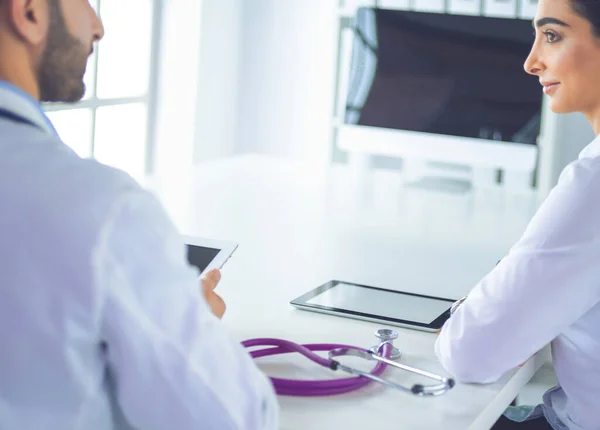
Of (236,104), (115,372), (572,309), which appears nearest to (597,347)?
(572,309)

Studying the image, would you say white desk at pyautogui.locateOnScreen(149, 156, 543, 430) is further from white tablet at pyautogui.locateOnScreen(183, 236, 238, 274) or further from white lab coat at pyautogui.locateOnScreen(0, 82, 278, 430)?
white lab coat at pyautogui.locateOnScreen(0, 82, 278, 430)

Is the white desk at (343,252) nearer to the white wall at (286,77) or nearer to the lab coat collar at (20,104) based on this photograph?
the lab coat collar at (20,104)

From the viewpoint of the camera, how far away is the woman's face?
119 centimetres

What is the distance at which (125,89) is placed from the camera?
3.46 metres

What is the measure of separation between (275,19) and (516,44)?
4.18ft

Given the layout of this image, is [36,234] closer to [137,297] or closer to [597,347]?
[137,297]

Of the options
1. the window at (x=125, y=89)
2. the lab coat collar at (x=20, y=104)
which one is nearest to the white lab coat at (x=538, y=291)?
the lab coat collar at (x=20, y=104)

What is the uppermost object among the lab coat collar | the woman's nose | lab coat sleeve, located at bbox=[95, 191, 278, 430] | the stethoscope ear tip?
the woman's nose

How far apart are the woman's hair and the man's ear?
2.29 ft

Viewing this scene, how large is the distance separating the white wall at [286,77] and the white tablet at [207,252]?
2576mm

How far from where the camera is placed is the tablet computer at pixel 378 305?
1.24 meters

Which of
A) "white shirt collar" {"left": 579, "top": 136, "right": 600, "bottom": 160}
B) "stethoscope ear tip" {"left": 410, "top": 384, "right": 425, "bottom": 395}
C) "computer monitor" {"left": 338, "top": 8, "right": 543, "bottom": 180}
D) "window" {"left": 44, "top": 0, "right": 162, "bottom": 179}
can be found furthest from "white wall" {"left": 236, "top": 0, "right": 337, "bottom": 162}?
"stethoscope ear tip" {"left": 410, "top": 384, "right": 425, "bottom": 395}

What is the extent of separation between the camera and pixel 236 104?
13.0 feet

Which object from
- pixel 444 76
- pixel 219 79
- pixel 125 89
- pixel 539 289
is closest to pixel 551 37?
pixel 539 289
